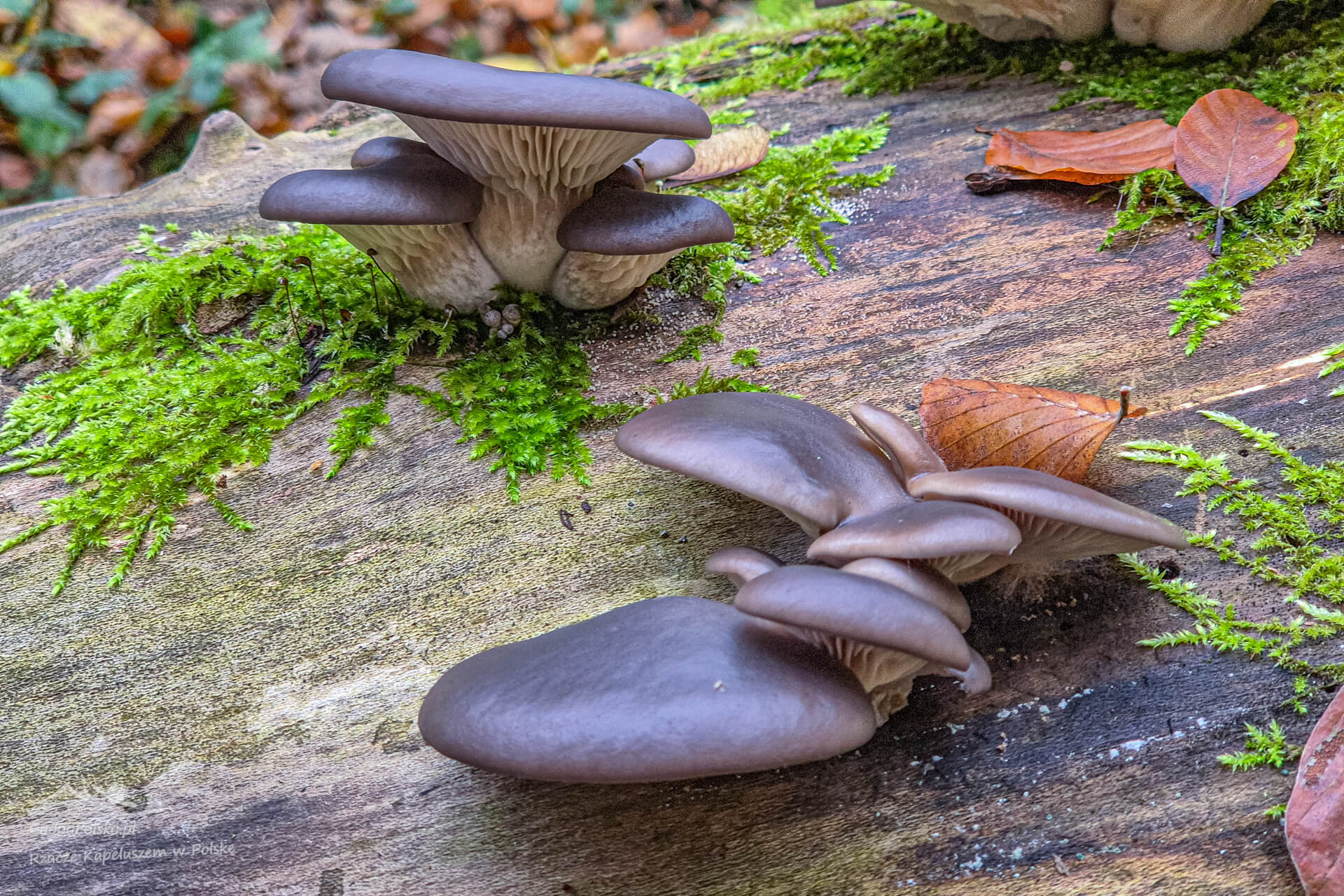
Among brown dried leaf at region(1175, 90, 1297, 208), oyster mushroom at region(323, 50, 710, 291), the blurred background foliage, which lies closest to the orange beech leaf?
oyster mushroom at region(323, 50, 710, 291)

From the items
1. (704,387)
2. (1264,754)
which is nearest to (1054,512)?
(1264,754)

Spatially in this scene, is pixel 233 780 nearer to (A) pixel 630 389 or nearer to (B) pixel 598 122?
(A) pixel 630 389

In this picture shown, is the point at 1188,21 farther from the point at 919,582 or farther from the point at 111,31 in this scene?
the point at 111,31

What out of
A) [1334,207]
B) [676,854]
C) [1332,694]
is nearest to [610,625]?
[676,854]

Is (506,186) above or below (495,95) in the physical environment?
below

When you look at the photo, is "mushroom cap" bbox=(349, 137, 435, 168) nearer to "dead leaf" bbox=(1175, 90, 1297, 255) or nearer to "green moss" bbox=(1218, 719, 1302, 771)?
"dead leaf" bbox=(1175, 90, 1297, 255)

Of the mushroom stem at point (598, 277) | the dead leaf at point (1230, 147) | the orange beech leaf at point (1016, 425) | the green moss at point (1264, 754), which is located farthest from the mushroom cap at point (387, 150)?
the green moss at point (1264, 754)
